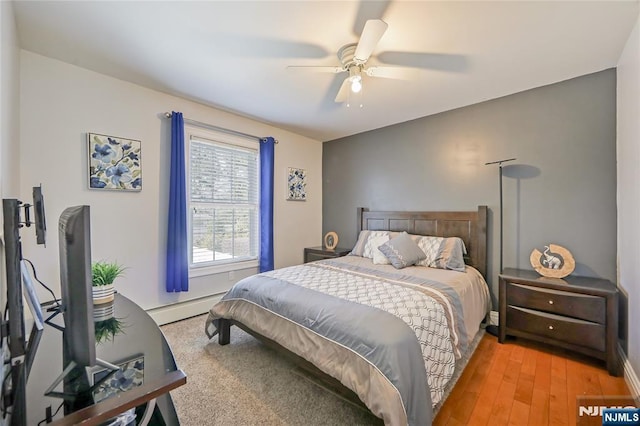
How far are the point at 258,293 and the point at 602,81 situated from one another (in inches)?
143

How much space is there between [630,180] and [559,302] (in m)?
1.09

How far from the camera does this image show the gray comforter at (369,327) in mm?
1369

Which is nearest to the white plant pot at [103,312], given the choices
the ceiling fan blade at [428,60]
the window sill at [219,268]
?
the window sill at [219,268]

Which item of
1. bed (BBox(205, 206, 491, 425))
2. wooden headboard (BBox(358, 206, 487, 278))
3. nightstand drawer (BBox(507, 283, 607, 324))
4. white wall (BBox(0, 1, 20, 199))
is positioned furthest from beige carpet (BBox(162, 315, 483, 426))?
white wall (BBox(0, 1, 20, 199))

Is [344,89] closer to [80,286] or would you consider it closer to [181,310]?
[80,286]

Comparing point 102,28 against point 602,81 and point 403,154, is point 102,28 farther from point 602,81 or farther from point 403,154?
point 602,81

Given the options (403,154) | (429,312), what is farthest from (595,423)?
(403,154)

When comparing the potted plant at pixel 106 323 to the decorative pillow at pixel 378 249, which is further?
the decorative pillow at pixel 378 249

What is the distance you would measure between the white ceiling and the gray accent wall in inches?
9.6

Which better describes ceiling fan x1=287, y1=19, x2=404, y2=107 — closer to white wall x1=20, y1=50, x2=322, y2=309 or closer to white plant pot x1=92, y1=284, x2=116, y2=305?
white wall x1=20, y1=50, x2=322, y2=309

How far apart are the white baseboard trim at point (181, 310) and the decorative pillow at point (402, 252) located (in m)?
2.28

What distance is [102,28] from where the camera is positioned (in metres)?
1.93

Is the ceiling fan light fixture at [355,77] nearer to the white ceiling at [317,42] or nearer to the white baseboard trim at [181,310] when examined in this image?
the white ceiling at [317,42]

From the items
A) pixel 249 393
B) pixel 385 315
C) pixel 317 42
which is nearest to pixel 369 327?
pixel 385 315
